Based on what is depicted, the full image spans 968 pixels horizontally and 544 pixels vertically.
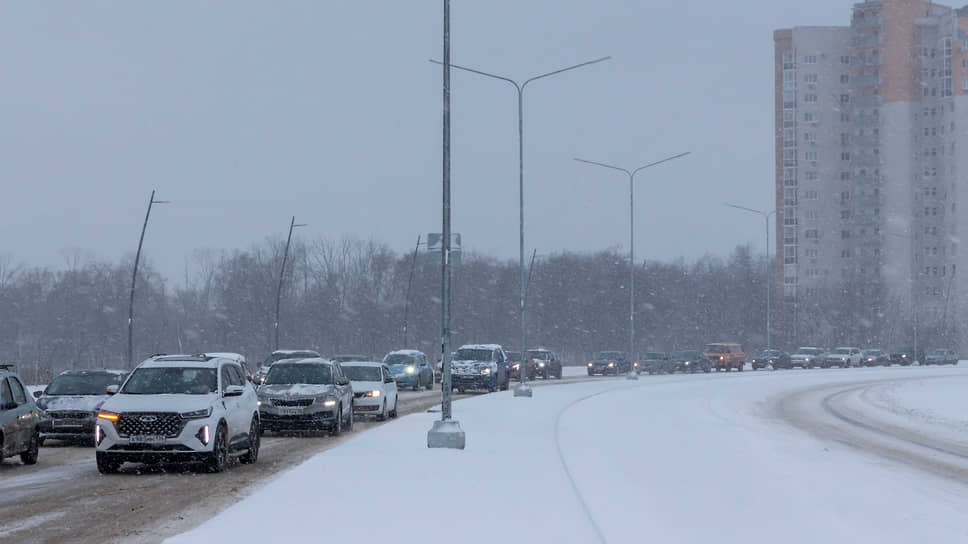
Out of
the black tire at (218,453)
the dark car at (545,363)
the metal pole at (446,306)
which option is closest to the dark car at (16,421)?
the black tire at (218,453)

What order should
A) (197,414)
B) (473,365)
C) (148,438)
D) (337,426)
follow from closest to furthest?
(148,438) → (197,414) → (337,426) → (473,365)

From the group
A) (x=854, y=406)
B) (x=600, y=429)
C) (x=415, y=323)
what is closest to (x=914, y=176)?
(x=415, y=323)

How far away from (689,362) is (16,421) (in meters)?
69.9

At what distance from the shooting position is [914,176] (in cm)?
15575

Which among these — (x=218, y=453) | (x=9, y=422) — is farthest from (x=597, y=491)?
(x=9, y=422)

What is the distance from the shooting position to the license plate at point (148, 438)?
17625mm

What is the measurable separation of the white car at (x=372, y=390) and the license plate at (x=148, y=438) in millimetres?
14280

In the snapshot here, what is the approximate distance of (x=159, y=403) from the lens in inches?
709

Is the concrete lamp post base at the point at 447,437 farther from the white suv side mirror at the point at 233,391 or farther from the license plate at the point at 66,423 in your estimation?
the license plate at the point at 66,423

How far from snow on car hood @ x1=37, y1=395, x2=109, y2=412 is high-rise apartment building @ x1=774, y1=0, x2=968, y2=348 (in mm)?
130776

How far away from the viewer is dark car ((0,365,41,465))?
18.5 m

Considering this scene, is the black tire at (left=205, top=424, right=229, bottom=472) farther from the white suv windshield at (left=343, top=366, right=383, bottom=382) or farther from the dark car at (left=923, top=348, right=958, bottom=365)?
the dark car at (left=923, top=348, right=958, bottom=365)

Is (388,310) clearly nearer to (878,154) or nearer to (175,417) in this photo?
(878,154)

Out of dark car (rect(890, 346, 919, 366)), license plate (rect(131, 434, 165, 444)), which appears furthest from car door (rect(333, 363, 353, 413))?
dark car (rect(890, 346, 919, 366))
